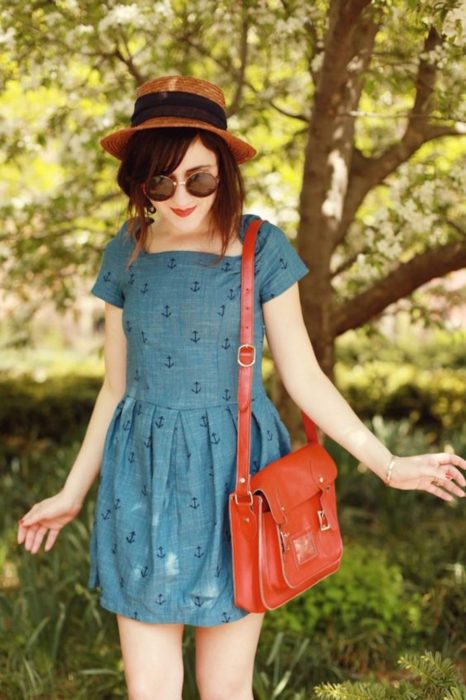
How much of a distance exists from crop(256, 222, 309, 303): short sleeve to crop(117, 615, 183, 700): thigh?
0.85 metres

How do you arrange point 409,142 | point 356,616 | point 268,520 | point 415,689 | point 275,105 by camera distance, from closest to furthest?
point 415,689, point 268,520, point 409,142, point 356,616, point 275,105

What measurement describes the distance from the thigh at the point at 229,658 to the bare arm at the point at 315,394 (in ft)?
1.59

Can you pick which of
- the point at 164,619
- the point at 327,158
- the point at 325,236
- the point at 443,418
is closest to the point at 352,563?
the point at 325,236

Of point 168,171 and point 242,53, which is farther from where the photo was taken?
point 242,53

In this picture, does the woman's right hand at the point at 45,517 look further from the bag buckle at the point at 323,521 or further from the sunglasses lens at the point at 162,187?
the sunglasses lens at the point at 162,187

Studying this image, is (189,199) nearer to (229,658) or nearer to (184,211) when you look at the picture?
(184,211)

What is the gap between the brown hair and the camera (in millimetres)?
2352

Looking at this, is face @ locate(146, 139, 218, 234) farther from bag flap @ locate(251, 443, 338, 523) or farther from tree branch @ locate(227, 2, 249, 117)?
tree branch @ locate(227, 2, 249, 117)

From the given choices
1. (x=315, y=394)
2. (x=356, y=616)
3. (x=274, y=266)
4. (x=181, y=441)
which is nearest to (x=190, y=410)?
(x=181, y=441)

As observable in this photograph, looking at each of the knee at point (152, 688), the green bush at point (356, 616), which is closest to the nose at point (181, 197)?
the knee at point (152, 688)

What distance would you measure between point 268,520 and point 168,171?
0.86m

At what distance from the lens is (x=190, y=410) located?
2.38 metres

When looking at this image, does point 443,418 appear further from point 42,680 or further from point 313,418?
point 313,418

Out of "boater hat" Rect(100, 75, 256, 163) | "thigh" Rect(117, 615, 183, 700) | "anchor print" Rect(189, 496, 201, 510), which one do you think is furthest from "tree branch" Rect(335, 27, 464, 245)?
"thigh" Rect(117, 615, 183, 700)
